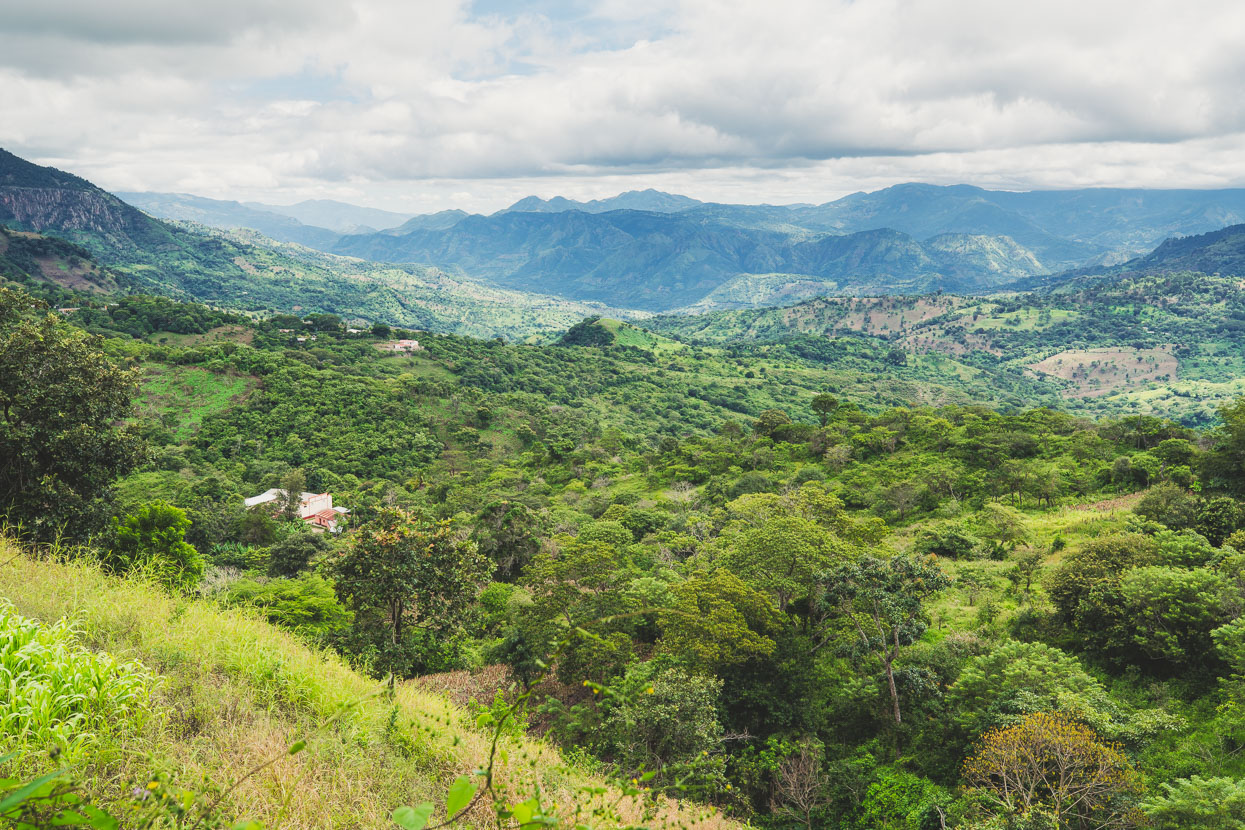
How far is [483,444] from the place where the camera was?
8225cm

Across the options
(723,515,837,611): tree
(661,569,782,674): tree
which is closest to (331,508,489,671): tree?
(661,569,782,674): tree

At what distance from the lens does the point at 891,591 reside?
57.7 feet

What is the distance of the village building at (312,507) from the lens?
54.1 metres

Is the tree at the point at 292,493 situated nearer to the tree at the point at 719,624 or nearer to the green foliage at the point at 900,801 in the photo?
the tree at the point at 719,624

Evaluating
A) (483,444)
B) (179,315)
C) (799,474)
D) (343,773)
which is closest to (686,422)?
(483,444)

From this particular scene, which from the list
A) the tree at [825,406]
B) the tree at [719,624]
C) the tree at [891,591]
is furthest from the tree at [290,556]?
the tree at [825,406]

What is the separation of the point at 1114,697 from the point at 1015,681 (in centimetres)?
360

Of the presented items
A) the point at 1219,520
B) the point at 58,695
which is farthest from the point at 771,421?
the point at 58,695

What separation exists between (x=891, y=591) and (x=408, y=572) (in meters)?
13.5

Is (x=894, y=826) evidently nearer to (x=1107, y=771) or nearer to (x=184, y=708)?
(x=1107, y=771)

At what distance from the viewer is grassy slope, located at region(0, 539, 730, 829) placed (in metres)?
4.39

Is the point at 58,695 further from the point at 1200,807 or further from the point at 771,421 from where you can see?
the point at 771,421

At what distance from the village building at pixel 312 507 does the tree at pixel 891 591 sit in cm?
4452

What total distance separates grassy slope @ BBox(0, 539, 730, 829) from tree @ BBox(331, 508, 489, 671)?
6991mm
